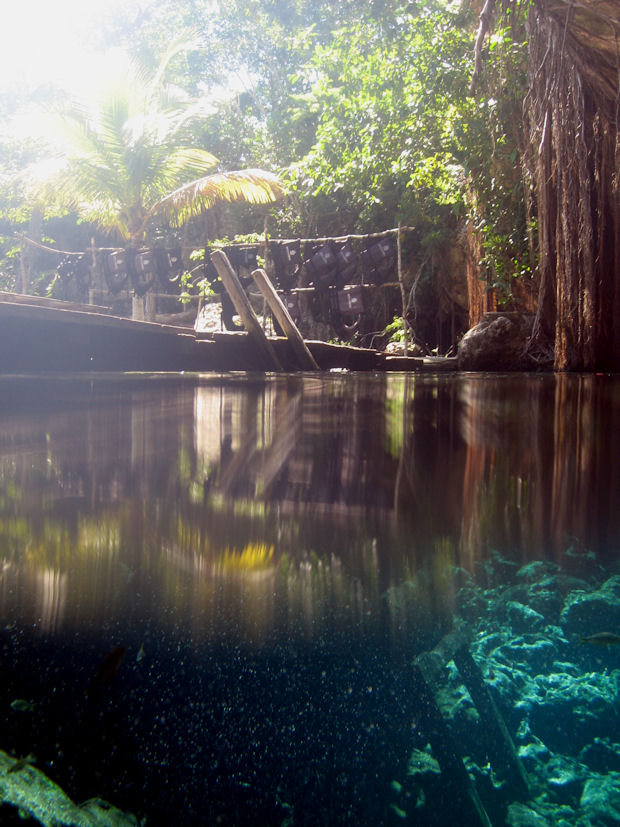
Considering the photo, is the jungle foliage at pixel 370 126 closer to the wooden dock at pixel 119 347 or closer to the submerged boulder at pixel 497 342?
the submerged boulder at pixel 497 342

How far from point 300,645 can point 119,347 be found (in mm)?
3279

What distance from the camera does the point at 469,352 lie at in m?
5.63

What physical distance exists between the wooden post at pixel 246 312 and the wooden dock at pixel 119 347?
1.7 inches

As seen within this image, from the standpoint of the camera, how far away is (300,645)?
0.21 meters

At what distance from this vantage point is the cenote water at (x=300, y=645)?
0.16 m

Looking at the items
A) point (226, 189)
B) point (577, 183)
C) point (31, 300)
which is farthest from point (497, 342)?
point (226, 189)

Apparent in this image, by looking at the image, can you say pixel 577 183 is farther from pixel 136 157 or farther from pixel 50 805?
pixel 136 157

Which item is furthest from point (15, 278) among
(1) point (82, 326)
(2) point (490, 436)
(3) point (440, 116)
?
(2) point (490, 436)

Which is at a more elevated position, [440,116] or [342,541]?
[440,116]

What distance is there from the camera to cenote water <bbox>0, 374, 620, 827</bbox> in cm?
16

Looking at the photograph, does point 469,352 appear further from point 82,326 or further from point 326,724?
point 326,724

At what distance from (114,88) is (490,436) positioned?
950cm

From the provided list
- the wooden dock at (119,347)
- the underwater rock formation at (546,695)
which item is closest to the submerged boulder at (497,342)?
the wooden dock at (119,347)

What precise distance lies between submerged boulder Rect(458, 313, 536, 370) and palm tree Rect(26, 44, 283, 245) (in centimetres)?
400
